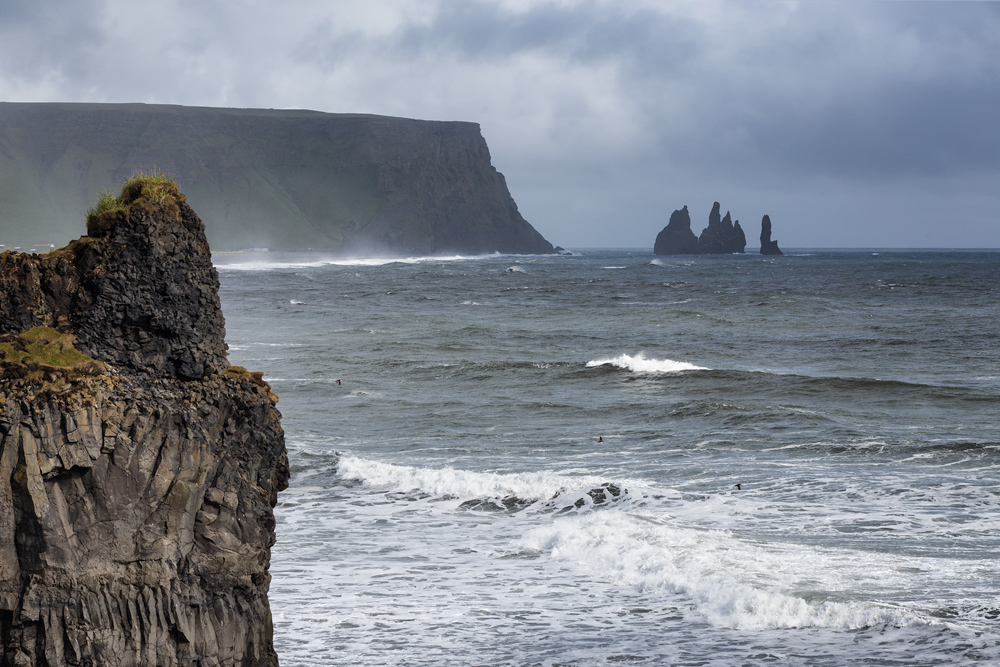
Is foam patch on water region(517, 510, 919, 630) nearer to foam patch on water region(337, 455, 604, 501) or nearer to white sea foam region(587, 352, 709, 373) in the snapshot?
foam patch on water region(337, 455, 604, 501)

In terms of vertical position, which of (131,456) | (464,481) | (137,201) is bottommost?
(464,481)

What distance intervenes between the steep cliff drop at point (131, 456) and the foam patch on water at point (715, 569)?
5.68m

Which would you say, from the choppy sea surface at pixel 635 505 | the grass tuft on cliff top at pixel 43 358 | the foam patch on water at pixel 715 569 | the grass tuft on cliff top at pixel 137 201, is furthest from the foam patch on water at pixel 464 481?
the grass tuft on cliff top at pixel 43 358

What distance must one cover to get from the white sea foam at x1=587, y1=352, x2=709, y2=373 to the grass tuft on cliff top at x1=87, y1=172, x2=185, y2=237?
24498 mm

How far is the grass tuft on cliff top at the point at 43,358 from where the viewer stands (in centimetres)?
520

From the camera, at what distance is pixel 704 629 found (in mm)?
9609

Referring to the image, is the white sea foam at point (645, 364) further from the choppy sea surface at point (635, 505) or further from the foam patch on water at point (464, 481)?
the foam patch on water at point (464, 481)

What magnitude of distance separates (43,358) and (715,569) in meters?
8.08

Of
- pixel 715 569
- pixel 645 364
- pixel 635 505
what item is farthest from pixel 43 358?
pixel 645 364

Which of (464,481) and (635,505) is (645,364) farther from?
(635,505)

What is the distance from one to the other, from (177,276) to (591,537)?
791 centimetres

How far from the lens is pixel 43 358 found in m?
5.30

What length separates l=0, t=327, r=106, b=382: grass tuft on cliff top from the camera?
205 inches

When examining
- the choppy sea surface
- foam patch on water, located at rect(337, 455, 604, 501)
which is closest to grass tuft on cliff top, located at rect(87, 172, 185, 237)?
the choppy sea surface
